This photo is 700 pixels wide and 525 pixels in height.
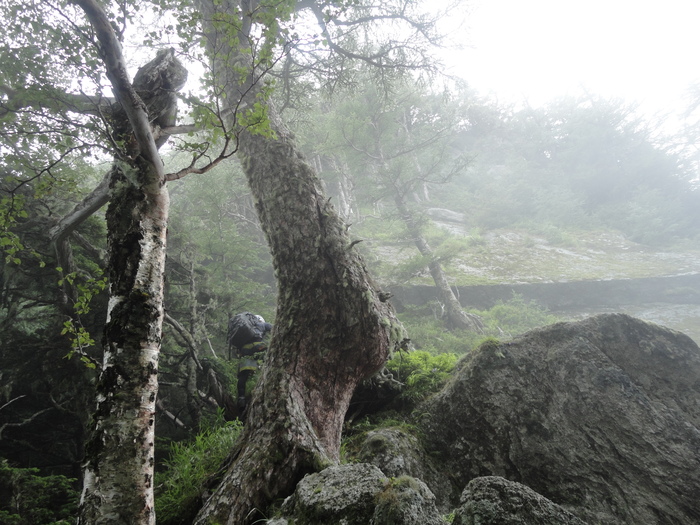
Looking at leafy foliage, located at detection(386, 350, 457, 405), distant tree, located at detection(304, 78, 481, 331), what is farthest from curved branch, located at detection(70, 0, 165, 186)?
distant tree, located at detection(304, 78, 481, 331)

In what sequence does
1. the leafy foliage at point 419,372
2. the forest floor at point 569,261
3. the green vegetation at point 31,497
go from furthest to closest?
the forest floor at point 569,261
the leafy foliage at point 419,372
the green vegetation at point 31,497

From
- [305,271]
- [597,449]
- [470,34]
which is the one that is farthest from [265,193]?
[470,34]

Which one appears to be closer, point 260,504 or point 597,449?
point 260,504

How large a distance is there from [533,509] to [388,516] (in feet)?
2.18

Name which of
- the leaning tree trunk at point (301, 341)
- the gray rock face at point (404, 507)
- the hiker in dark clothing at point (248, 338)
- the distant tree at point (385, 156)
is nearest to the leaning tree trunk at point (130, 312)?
the leaning tree trunk at point (301, 341)

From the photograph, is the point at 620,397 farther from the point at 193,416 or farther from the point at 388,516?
the point at 193,416

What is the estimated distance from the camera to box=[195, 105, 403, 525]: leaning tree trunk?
2.38 metres

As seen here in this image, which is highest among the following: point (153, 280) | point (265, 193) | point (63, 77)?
point (63, 77)

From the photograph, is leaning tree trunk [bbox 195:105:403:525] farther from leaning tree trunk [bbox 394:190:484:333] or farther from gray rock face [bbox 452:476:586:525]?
leaning tree trunk [bbox 394:190:484:333]

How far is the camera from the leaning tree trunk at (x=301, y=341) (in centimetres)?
238

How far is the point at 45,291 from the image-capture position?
483 centimetres

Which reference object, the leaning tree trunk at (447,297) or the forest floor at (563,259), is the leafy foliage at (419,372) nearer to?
the leaning tree trunk at (447,297)

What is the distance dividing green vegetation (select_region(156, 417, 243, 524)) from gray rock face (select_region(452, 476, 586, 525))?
2.18 meters

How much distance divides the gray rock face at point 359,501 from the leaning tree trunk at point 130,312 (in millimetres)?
884
